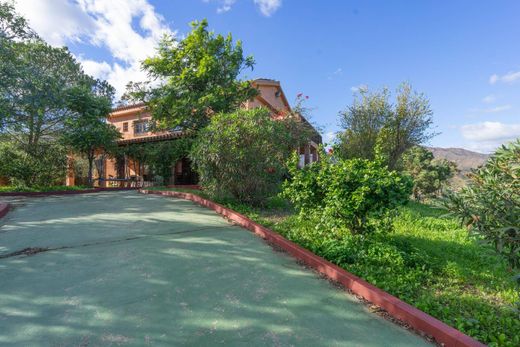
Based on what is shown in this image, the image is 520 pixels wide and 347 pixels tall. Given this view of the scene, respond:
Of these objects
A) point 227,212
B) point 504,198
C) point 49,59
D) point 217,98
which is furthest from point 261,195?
point 49,59

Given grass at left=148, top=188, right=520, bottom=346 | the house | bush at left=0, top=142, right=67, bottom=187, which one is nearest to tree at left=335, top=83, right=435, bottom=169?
the house

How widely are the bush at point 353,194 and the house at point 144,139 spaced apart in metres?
10.2

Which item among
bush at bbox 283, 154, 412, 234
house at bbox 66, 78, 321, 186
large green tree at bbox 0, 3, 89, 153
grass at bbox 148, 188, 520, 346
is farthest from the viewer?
house at bbox 66, 78, 321, 186

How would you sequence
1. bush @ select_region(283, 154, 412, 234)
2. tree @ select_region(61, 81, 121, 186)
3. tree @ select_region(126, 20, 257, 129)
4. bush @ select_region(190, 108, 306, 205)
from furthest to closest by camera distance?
1. tree @ select_region(61, 81, 121, 186)
2. tree @ select_region(126, 20, 257, 129)
3. bush @ select_region(190, 108, 306, 205)
4. bush @ select_region(283, 154, 412, 234)

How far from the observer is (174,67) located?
41.3 feet

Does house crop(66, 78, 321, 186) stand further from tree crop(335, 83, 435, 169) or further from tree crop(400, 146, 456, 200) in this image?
tree crop(400, 146, 456, 200)

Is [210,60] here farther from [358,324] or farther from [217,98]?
[358,324]

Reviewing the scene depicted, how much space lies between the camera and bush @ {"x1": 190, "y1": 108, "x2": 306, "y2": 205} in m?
7.73

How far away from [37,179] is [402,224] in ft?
53.9

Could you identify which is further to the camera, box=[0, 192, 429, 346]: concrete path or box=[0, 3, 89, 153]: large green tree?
box=[0, 3, 89, 153]: large green tree

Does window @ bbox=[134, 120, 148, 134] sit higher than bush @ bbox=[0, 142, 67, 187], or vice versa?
window @ bbox=[134, 120, 148, 134]

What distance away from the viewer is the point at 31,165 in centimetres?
1363

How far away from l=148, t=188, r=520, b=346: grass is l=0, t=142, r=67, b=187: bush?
13619 mm

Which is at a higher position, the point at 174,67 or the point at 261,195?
the point at 174,67
